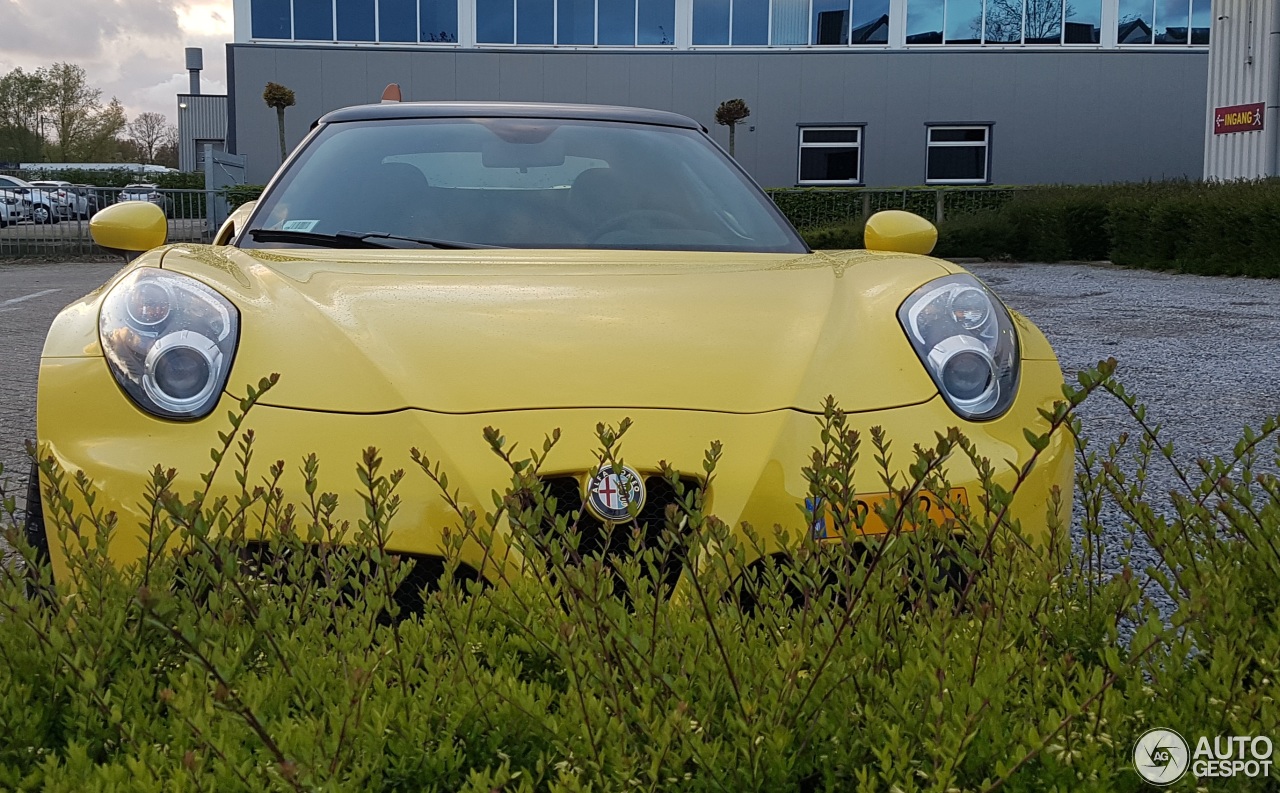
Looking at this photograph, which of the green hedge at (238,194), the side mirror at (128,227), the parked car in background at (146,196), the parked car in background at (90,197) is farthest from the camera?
the green hedge at (238,194)

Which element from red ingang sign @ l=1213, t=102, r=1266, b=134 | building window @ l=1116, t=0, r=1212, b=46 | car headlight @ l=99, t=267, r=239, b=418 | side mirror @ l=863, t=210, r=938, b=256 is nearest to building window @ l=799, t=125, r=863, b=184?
building window @ l=1116, t=0, r=1212, b=46

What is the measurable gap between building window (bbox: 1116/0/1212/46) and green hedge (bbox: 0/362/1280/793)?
30.8 meters

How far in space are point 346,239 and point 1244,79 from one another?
20.0 m

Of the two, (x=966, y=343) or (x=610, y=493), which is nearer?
(x=610, y=493)

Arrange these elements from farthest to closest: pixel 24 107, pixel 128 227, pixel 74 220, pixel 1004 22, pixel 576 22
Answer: pixel 24 107
pixel 576 22
pixel 1004 22
pixel 74 220
pixel 128 227

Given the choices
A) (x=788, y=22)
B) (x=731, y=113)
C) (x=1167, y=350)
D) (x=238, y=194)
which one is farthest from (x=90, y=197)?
(x=1167, y=350)

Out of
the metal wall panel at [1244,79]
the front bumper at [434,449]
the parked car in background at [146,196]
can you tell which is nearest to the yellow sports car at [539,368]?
the front bumper at [434,449]

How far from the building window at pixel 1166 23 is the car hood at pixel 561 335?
29.7 m

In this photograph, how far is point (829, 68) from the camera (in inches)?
1163

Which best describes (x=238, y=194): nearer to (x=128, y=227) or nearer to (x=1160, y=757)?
(x=128, y=227)

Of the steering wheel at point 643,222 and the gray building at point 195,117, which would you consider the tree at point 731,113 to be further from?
the gray building at point 195,117

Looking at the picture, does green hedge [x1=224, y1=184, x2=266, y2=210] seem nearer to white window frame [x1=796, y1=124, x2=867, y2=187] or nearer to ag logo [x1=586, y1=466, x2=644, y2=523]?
white window frame [x1=796, y1=124, x2=867, y2=187]

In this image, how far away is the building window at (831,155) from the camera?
30.0 m

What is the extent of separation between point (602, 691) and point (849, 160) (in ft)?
97.6
